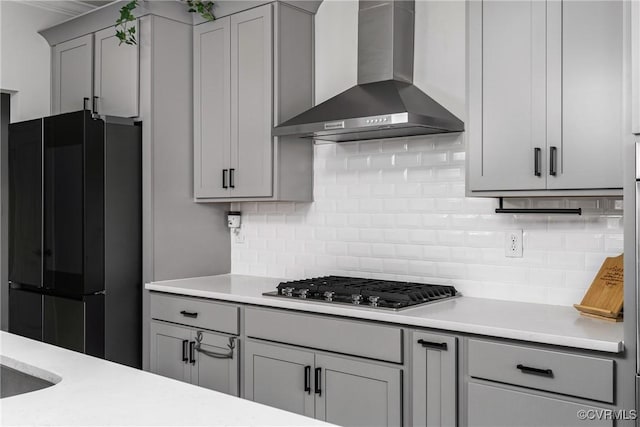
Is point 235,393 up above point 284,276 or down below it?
below

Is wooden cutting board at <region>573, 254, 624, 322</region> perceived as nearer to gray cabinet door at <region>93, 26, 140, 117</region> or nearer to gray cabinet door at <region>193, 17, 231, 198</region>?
gray cabinet door at <region>193, 17, 231, 198</region>

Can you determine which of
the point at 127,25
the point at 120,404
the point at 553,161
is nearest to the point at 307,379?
the point at 553,161

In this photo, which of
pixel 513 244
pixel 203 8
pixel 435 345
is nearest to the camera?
pixel 435 345

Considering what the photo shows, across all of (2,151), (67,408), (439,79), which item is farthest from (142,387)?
(2,151)

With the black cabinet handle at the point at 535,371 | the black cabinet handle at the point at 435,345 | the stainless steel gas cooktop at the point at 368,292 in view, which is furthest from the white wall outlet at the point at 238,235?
the black cabinet handle at the point at 535,371

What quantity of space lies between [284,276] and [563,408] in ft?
6.98

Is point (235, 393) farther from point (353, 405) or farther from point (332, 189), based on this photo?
point (332, 189)

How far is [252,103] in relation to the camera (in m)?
3.76

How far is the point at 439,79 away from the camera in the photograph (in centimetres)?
333

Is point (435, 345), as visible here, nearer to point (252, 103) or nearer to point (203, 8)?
point (252, 103)

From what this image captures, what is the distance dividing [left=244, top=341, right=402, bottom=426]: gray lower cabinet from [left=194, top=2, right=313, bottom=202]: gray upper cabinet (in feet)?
3.19

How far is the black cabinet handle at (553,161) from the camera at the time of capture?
2.64 meters

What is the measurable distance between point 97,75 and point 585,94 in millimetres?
3014

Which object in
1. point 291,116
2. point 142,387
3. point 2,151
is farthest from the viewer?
point 2,151
